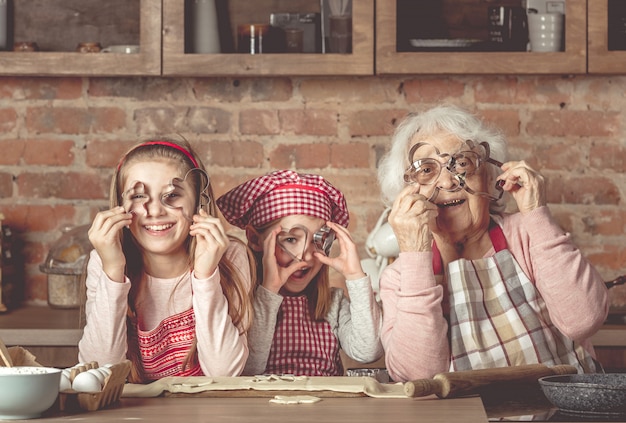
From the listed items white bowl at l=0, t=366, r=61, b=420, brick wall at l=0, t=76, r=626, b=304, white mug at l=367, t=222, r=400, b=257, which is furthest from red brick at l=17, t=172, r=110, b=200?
white bowl at l=0, t=366, r=61, b=420

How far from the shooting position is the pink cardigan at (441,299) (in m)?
2.08

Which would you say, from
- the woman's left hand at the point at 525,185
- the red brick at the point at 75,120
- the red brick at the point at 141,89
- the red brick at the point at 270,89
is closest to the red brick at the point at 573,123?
the red brick at the point at 270,89

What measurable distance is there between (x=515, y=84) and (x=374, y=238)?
704mm

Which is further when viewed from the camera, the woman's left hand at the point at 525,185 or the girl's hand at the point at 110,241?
the woman's left hand at the point at 525,185

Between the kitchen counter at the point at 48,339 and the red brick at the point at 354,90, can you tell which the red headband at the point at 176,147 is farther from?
the red brick at the point at 354,90

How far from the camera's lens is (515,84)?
3191 mm

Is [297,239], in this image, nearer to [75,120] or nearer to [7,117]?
[75,120]

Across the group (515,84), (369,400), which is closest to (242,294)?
(369,400)

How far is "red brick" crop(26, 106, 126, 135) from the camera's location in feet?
10.6

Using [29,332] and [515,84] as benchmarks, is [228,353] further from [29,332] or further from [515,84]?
[515,84]

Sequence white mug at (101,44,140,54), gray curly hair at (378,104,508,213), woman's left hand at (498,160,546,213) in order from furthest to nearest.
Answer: white mug at (101,44,140,54) < gray curly hair at (378,104,508,213) < woman's left hand at (498,160,546,213)

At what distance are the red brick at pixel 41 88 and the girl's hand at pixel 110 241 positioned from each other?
128 centimetres

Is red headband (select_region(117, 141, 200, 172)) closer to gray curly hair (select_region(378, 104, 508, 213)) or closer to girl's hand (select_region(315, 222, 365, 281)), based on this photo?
girl's hand (select_region(315, 222, 365, 281))

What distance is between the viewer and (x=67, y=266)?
9.71 ft
